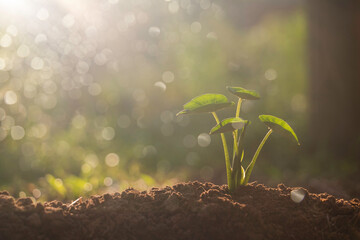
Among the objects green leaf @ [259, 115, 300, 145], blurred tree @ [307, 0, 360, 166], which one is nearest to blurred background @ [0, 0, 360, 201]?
blurred tree @ [307, 0, 360, 166]

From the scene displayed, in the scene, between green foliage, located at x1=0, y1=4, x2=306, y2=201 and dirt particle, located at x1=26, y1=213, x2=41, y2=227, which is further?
green foliage, located at x1=0, y1=4, x2=306, y2=201

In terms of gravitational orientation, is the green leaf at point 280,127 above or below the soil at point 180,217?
above

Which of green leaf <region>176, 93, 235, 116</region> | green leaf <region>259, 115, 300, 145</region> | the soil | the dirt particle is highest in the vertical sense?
green leaf <region>176, 93, 235, 116</region>

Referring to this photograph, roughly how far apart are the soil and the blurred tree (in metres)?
3.07

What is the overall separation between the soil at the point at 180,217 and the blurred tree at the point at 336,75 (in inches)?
121

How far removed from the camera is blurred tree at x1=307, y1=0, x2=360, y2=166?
4.27 metres

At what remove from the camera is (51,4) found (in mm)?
4969

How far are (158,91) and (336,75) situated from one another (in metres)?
2.78

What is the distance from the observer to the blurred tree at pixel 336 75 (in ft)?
14.0

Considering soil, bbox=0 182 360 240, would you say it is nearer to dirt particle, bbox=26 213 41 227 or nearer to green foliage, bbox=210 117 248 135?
dirt particle, bbox=26 213 41 227

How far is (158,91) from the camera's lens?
603 centimetres

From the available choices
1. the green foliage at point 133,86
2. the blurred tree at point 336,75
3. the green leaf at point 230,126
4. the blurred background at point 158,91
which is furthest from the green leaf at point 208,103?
the blurred tree at point 336,75

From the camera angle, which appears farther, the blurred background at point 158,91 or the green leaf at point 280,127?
the blurred background at point 158,91

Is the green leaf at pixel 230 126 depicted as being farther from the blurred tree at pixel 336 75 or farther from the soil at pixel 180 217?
the blurred tree at pixel 336 75
